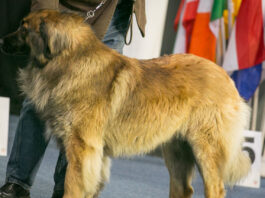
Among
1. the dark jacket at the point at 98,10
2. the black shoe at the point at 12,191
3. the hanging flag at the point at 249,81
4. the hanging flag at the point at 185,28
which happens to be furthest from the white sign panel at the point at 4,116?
the hanging flag at the point at 249,81

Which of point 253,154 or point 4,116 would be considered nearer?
point 4,116

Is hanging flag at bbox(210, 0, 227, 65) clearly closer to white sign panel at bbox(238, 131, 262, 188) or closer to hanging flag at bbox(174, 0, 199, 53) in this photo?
hanging flag at bbox(174, 0, 199, 53)

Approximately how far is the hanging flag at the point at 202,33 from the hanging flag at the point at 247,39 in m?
0.22

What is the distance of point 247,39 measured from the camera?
4723 millimetres

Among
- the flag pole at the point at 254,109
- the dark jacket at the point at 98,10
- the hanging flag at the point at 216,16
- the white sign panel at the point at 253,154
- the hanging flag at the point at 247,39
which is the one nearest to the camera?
the dark jacket at the point at 98,10

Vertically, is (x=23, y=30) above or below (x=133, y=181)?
above

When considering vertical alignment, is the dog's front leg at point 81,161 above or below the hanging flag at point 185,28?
below

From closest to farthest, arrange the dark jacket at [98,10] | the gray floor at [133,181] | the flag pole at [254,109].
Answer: the dark jacket at [98,10], the gray floor at [133,181], the flag pole at [254,109]

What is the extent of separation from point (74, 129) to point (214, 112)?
33.7 inches

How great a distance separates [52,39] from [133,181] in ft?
6.32

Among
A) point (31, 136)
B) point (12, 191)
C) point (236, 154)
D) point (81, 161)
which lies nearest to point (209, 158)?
point (236, 154)

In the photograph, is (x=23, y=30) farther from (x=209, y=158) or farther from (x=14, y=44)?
(x=209, y=158)

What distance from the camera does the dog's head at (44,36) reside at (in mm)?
2568

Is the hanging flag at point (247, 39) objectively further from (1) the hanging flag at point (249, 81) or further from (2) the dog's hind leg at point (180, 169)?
(2) the dog's hind leg at point (180, 169)
